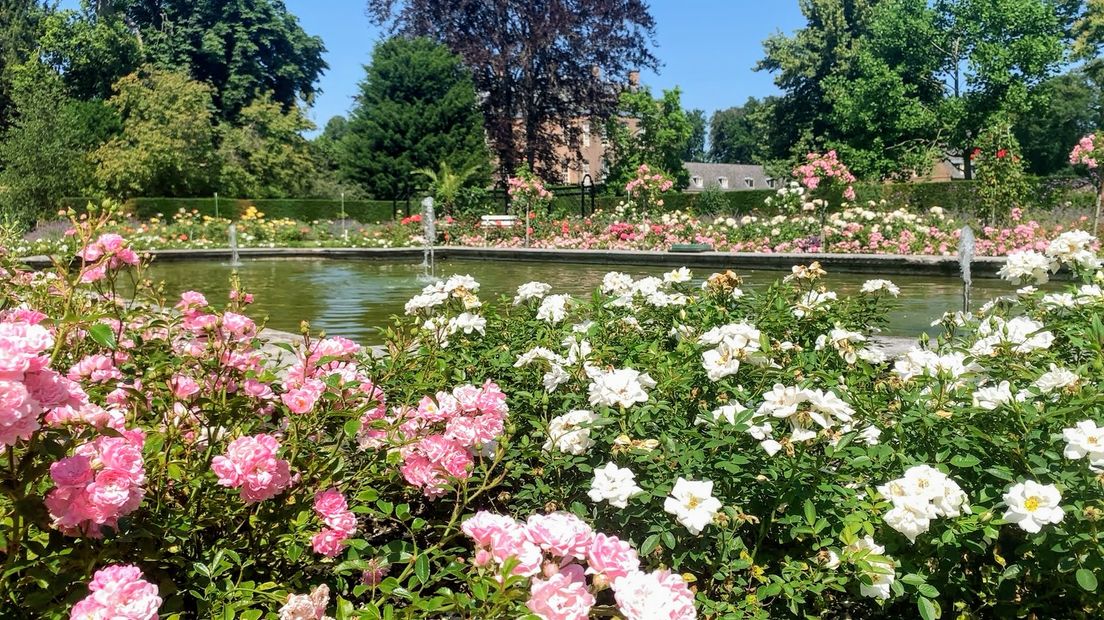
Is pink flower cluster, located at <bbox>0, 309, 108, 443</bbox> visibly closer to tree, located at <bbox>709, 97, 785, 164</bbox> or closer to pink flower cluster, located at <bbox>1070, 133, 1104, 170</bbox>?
pink flower cluster, located at <bbox>1070, 133, 1104, 170</bbox>

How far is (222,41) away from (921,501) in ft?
128

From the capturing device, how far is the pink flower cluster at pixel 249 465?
150 cm

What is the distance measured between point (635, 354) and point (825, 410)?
921 mm

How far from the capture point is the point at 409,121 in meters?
28.3

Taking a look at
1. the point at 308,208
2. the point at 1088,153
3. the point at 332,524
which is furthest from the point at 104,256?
the point at 308,208

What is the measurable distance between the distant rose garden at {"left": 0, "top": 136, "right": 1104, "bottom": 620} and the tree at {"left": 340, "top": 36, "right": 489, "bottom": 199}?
2612 centimetres

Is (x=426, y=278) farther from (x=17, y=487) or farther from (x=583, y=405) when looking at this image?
(x=17, y=487)

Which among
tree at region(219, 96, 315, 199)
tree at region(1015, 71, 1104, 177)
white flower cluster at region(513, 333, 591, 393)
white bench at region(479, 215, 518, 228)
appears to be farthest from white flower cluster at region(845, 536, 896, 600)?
tree at region(1015, 71, 1104, 177)

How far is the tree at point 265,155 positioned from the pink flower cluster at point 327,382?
28.8 meters

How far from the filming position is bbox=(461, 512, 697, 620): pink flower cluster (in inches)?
47.8

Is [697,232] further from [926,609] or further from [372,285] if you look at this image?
[926,609]

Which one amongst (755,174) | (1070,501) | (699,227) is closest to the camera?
(1070,501)

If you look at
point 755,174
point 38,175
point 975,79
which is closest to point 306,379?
point 38,175

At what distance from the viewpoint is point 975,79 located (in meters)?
30.9
